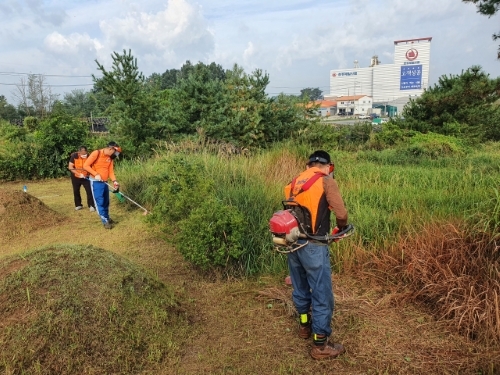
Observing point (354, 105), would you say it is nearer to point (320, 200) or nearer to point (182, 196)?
point (182, 196)

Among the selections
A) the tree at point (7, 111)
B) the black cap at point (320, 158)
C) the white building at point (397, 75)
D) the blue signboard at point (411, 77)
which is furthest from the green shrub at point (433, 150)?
the blue signboard at point (411, 77)

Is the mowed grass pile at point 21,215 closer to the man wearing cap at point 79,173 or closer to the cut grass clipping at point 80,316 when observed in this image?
the man wearing cap at point 79,173

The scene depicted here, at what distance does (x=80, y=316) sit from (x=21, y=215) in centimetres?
500

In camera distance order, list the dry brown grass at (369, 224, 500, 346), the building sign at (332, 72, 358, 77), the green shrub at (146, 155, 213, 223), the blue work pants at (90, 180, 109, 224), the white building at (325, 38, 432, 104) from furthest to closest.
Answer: the building sign at (332, 72, 358, 77) → the white building at (325, 38, 432, 104) → the blue work pants at (90, 180, 109, 224) → the green shrub at (146, 155, 213, 223) → the dry brown grass at (369, 224, 500, 346)

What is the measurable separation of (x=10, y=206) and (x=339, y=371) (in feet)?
21.5

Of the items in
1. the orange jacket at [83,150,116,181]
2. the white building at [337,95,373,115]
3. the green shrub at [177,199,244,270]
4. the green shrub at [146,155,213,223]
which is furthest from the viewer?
the white building at [337,95,373,115]

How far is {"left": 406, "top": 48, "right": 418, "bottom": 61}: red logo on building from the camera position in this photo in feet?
296

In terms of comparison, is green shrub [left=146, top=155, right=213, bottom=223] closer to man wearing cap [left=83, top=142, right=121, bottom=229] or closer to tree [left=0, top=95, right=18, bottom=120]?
man wearing cap [left=83, top=142, right=121, bottom=229]

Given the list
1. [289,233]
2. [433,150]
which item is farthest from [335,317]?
[433,150]

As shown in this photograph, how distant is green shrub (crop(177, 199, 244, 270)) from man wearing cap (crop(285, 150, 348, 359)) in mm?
1413

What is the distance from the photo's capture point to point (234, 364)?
3076 millimetres

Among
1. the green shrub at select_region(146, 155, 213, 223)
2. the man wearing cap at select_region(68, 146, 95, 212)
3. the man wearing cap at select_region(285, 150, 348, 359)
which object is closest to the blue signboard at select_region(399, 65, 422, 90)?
the man wearing cap at select_region(68, 146, 95, 212)

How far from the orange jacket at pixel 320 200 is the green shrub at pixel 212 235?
61.9 inches

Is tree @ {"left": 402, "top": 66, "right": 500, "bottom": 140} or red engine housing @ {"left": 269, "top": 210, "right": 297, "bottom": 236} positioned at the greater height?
tree @ {"left": 402, "top": 66, "right": 500, "bottom": 140}
